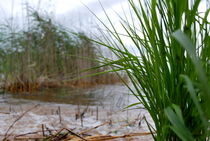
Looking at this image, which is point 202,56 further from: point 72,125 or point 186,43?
point 72,125

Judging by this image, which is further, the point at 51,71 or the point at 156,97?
the point at 51,71

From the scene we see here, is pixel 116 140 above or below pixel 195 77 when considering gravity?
below

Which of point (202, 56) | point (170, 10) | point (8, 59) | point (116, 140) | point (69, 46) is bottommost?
point (116, 140)

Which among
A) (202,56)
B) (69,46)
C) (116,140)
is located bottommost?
(116,140)

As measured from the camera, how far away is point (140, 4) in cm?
65

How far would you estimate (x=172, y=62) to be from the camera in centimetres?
58

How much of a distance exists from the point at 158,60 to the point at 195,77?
0.10 meters

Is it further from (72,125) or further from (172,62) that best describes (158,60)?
(72,125)

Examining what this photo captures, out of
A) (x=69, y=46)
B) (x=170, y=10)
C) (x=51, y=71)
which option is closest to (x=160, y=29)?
(x=170, y=10)

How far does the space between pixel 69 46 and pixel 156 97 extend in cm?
555

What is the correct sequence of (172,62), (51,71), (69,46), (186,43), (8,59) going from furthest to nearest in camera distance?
1. (69,46)
2. (51,71)
3. (8,59)
4. (172,62)
5. (186,43)

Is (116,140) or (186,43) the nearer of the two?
(186,43)

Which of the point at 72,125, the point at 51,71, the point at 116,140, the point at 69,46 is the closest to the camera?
the point at 116,140

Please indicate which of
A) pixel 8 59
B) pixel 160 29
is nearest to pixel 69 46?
pixel 8 59
